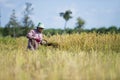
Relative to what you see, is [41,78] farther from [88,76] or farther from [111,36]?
[111,36]

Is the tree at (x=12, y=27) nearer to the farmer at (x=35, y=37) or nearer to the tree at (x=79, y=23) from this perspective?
the tree at (x=79, y=23)

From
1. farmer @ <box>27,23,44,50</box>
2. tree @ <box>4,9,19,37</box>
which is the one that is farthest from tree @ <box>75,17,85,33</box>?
farmer @ <box>27,23,44,50</box>

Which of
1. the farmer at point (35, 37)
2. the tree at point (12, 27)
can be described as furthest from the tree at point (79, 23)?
the farmer at point (35, 37)

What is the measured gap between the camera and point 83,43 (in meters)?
17.0

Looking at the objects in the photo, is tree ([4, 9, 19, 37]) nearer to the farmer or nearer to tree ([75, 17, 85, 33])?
tree ([75, 17, 85, 33])

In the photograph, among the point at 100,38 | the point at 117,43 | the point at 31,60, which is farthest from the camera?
the point at 100,38

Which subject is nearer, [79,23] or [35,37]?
[35,37]

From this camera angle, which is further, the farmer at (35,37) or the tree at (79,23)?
the tree at (79,23)

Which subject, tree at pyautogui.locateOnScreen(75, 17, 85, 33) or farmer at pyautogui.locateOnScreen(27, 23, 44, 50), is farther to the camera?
tree at pyautogui.locateOnScreen(75, 17, 85, 33)

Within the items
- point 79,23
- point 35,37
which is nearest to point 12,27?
point 79,23

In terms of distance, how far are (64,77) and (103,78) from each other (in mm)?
606

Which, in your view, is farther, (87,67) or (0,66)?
(0,66)

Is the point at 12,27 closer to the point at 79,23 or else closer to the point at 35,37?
the point at 79,23

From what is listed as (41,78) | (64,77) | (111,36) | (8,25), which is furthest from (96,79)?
(8,25)
